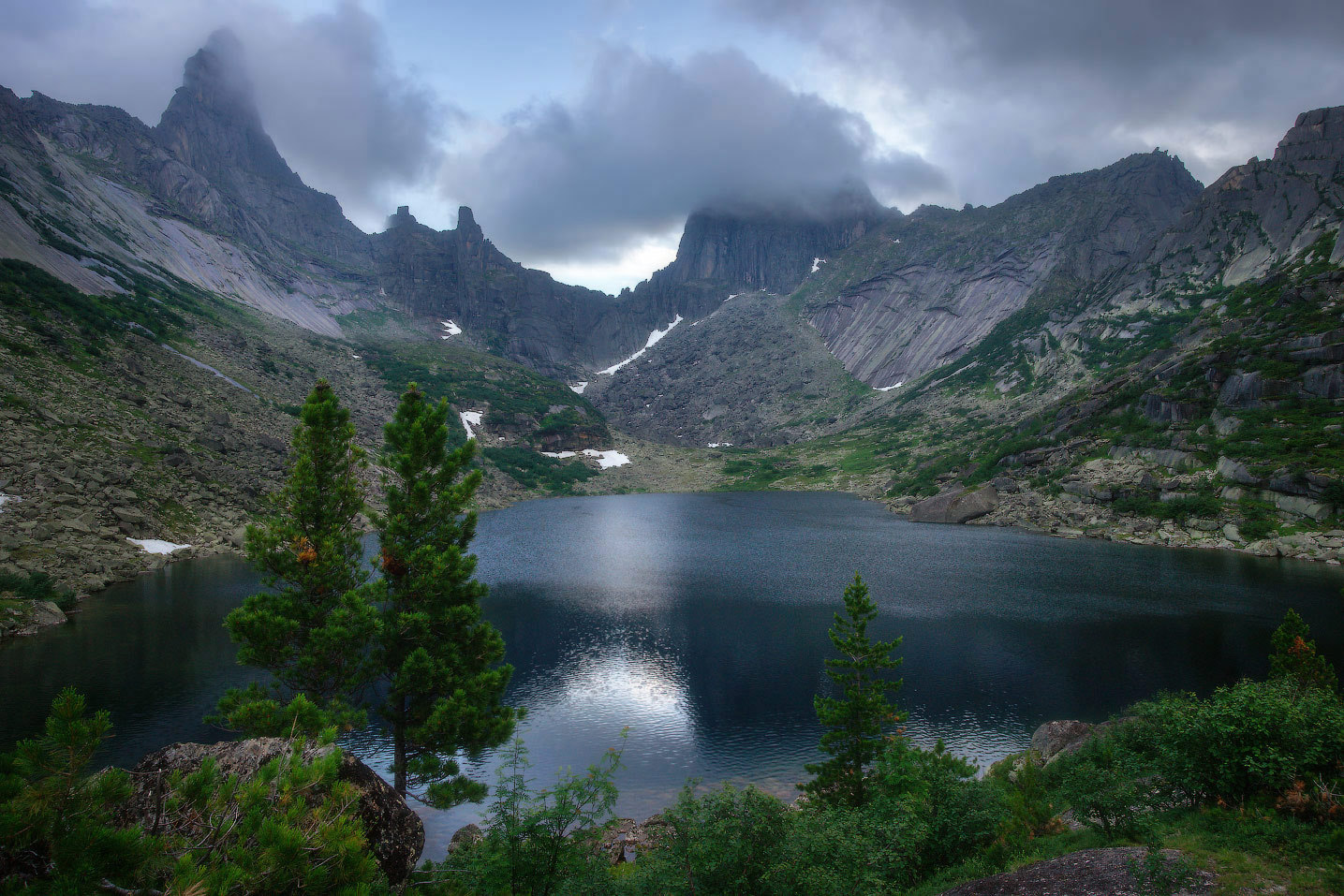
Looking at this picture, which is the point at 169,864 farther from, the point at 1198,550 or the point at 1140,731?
the point at 1198,550

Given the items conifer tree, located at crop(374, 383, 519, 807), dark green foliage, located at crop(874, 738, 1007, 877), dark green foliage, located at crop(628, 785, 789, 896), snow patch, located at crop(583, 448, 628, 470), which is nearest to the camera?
dark green foliage, located at crop(628, 785, 789, 896)

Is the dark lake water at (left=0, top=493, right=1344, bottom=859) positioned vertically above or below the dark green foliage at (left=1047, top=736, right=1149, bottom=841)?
below

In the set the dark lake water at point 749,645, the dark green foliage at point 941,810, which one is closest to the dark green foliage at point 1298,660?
the dark lake water at point 749,645

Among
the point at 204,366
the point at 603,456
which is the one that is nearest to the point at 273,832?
the point at 204,366

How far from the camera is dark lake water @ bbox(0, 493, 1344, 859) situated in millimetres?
23422

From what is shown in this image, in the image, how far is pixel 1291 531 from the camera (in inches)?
2076

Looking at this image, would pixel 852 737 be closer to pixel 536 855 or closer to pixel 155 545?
pixel 536 855

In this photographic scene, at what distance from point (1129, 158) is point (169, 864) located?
26168 centimetres

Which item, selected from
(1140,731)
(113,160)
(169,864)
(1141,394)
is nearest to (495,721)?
(169,864)

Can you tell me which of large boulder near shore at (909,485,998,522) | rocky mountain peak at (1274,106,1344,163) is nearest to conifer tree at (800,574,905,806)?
large boulder near shore at (909,485,998,522)

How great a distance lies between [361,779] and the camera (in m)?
8.51

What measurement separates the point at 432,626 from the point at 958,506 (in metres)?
A: 78.9

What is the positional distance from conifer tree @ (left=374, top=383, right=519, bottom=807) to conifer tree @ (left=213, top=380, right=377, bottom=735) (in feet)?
2.68

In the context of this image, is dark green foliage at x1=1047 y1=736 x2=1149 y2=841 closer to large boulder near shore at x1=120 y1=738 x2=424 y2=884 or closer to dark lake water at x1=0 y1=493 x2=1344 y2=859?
dark lake water at x1=0 y1=493 x2=1344 y2=859
